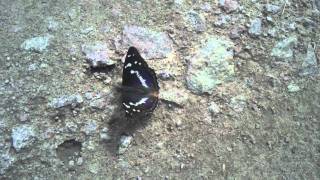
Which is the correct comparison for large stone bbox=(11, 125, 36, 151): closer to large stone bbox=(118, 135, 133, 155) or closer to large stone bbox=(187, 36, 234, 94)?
large stone bbox=(118, 135, 133, 155)

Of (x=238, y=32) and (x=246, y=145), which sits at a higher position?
(x=238, y=32)

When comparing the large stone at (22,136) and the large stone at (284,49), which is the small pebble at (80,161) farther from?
the large stone at (284,49)

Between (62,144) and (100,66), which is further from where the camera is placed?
(100,66)

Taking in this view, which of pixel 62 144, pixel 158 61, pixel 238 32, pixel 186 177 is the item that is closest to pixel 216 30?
pixel 238 32

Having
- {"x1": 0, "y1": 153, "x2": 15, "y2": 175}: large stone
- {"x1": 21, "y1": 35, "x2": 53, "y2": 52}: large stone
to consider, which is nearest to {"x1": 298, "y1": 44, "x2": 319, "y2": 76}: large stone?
{"x1": 21, "y1": 35, "x2": 53, "y2": 52}: large stone

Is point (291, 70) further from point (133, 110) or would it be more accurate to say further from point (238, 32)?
point (133, 110)

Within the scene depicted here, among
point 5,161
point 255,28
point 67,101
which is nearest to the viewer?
point 5,161

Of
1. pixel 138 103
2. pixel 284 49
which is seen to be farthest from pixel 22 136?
pixel 284 49

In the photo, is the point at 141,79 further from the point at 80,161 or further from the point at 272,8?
the point at 272,8
